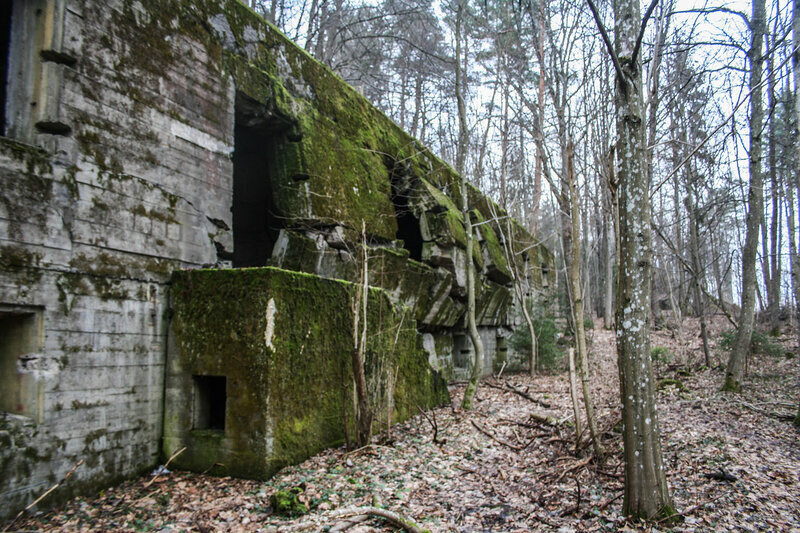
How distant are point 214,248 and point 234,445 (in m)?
2.49

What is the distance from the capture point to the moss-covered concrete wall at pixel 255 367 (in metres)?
5.20

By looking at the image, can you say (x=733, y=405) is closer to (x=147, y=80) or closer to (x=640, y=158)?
(x=640, y=158)

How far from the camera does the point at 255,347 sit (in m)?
5.30

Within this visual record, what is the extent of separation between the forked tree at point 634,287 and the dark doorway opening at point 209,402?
4.04 metres

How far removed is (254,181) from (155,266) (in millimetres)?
3427

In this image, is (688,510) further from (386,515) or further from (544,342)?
(544,342)

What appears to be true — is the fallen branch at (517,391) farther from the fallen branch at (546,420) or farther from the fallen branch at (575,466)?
the fallen branch at (575,466)

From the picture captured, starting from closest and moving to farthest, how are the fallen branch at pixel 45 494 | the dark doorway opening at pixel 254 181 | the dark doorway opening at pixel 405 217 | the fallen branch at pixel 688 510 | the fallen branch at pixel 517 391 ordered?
1. the fallen branch at pixel 688 510
2. the fallen branch at pixel 45 494
3. the dark doorway opening at pixel 254 181
4. the fallen branch at pixel 517 391
5. the dark doorway opening at pixel 405 217

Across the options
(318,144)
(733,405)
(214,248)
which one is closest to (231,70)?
(318,144)

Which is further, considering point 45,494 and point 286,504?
point 286,504

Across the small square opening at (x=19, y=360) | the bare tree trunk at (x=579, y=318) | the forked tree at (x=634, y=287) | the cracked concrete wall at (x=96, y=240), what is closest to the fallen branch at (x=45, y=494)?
the cracked concrete wall at (x=96, y=240)

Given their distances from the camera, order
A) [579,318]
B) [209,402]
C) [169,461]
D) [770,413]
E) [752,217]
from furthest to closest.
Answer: [752,217], [770,413], [579,318], [209,402], [169,461]

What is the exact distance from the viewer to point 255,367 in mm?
5250

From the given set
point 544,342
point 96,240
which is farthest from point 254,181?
point 544,342
